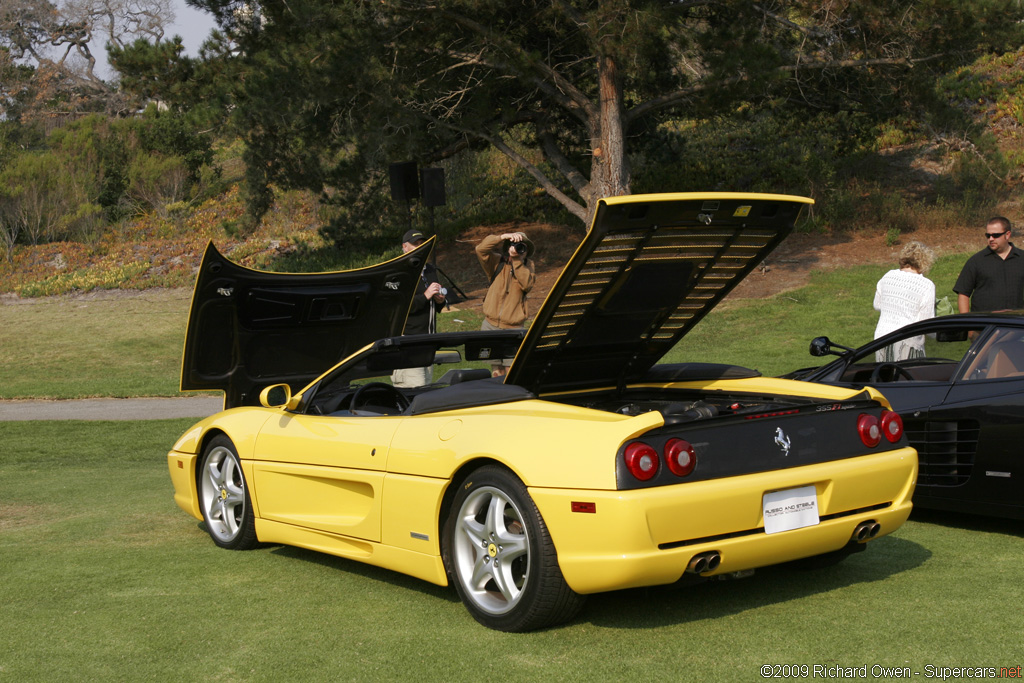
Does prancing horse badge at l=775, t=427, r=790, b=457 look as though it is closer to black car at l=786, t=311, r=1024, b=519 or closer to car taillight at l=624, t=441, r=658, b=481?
car taillight at l=624, t=441, r=658, b=481

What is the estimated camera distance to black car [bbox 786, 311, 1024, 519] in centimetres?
556

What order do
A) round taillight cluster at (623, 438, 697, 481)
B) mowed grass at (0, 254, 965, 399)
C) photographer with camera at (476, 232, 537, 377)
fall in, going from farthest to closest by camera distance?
mowed grass at (0, 254, 965, 399), photographer with camera at (476, 232, 537, 377), round taillight cluster at (623, 438, 697, 481)

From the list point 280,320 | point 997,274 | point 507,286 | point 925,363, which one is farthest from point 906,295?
point 280,320

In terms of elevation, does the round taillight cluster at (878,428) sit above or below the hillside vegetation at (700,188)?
below

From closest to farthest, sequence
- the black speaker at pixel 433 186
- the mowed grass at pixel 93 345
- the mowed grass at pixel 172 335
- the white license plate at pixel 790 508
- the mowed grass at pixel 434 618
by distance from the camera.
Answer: the mowed grass at pixel 434 618, the white license plate at pixel 790 508, the mowed grass at pixel 172 335, the mowed grass at pixel 93 345, the black speaker at pixel 433 186

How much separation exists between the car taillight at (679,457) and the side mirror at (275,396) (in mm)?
2446

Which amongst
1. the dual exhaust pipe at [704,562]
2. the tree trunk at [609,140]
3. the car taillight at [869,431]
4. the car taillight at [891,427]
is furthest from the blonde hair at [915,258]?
the tree trunk at [609,140]

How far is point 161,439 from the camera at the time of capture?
38.4 feet

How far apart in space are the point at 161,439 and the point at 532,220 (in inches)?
805

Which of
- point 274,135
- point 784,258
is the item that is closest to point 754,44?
point 784,258

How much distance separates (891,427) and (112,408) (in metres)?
12.6

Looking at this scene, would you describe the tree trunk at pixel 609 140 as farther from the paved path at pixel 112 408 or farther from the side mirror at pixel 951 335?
the side mirror at pixel 951 335

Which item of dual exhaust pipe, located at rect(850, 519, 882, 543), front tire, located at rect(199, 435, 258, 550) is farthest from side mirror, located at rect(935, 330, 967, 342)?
front tire, located at rect(199, 435, 258, 550)

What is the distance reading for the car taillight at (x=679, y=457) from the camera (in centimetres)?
385
